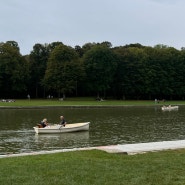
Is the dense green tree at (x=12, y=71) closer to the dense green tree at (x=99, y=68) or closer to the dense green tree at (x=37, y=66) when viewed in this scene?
the dense green tree at (x=37, y=66)

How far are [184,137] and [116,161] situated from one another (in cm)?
1967

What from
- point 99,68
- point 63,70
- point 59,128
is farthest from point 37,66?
point 59,128

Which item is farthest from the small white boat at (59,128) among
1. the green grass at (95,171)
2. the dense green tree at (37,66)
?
the dense green tree at (37,66)

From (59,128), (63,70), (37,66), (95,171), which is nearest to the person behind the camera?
(95,171)

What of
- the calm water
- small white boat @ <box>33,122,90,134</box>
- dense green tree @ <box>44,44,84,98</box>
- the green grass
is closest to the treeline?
dense green tree @ <box>44,44,84,98</box>

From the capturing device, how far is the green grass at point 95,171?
32.6 ft

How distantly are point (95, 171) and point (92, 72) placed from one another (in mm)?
90090

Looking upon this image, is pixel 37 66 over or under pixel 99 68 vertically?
over

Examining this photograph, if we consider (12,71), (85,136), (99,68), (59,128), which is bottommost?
(85,136)

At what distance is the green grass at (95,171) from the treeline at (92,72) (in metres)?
81.0

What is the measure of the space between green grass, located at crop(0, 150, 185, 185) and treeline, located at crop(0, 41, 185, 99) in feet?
266

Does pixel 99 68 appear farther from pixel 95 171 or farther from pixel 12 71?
pixel 95 171

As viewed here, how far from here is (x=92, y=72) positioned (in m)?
101

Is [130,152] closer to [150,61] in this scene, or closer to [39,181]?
[39,181]
